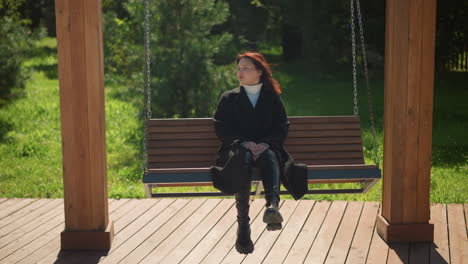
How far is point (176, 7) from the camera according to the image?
941cm

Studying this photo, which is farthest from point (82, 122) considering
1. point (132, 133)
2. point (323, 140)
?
point (132, 133)

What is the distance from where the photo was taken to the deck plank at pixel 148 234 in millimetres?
4875

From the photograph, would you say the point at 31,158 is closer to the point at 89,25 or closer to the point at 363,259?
the point at 89,25

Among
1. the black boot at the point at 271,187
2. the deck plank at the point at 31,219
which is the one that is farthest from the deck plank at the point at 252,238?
→ the deck plank at the point at 31,219

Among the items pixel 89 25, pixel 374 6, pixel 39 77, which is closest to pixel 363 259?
pixel 89 25

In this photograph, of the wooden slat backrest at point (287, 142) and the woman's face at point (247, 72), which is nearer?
the woman's face at point (247, 72)

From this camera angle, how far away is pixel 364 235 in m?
5.25

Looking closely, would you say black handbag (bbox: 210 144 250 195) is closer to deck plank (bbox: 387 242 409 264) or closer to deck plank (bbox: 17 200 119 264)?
deck plank (bbox: 387 242 409 264)

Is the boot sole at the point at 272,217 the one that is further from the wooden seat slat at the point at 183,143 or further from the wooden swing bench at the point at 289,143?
the wooden seat slat at the point at 183,143

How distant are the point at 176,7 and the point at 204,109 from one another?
143 centimetres

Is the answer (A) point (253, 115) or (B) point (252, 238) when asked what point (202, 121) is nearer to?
(A) point (253, 115)

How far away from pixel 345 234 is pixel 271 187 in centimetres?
111

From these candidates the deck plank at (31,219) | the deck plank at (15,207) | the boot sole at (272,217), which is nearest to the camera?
the boot sole at (272,217)

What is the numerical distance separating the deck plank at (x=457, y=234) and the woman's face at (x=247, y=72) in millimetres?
1828
